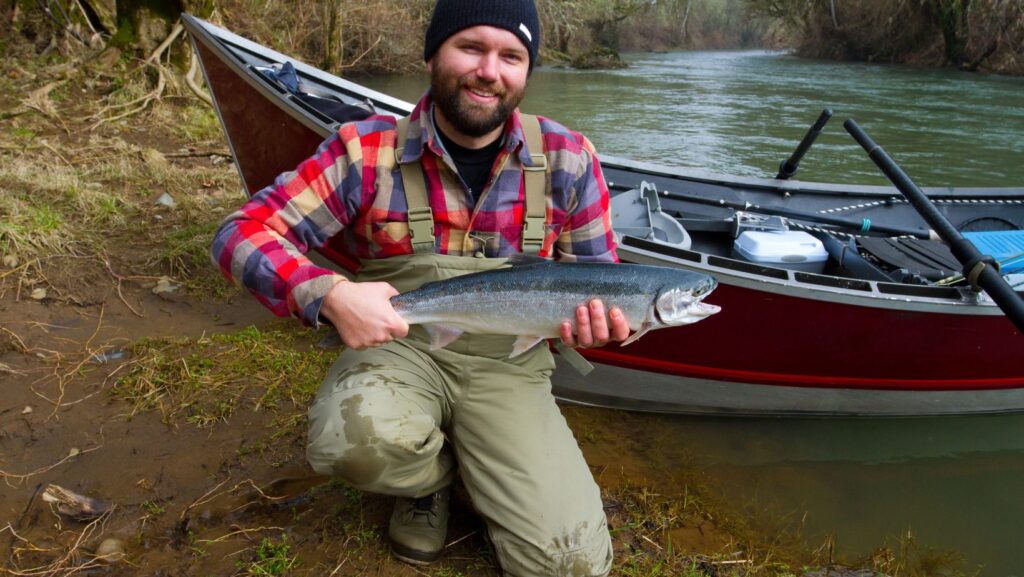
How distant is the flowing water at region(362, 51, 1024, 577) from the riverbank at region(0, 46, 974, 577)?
34 cm

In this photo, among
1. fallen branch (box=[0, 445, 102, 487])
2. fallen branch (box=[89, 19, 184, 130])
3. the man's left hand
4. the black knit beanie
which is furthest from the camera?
fallen branch (box=[89, 19, 184, 130])

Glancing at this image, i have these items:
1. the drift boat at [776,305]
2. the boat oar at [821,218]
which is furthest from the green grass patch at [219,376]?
the boat oar at [821,218]

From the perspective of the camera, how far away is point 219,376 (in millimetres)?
3918

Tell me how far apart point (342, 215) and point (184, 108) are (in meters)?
9.09

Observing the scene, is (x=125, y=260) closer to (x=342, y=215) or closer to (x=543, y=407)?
(x=342, y=215)

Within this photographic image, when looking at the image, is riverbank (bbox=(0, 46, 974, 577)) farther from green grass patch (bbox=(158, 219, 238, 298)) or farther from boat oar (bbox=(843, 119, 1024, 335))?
boat oar (bbox=(843, 119, 1024, 335))

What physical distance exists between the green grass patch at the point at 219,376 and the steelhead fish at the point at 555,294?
1.59m

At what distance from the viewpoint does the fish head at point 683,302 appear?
8.06 feet

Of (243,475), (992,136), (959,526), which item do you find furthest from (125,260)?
(992,136)

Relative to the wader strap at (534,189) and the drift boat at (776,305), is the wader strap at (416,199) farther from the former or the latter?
the drift boat at (776,305)

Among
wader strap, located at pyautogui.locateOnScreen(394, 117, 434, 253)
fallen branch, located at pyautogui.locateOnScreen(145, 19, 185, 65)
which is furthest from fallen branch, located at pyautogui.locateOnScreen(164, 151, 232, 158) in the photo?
wader strap, located at pyautogui.locateOnScreen(394, 117, 434, 253)

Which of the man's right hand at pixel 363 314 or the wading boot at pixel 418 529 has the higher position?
the man's right hand at pixel 363 314

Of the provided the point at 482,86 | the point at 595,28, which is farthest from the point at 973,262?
the point at 595,28

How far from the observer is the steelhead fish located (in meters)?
2.44
